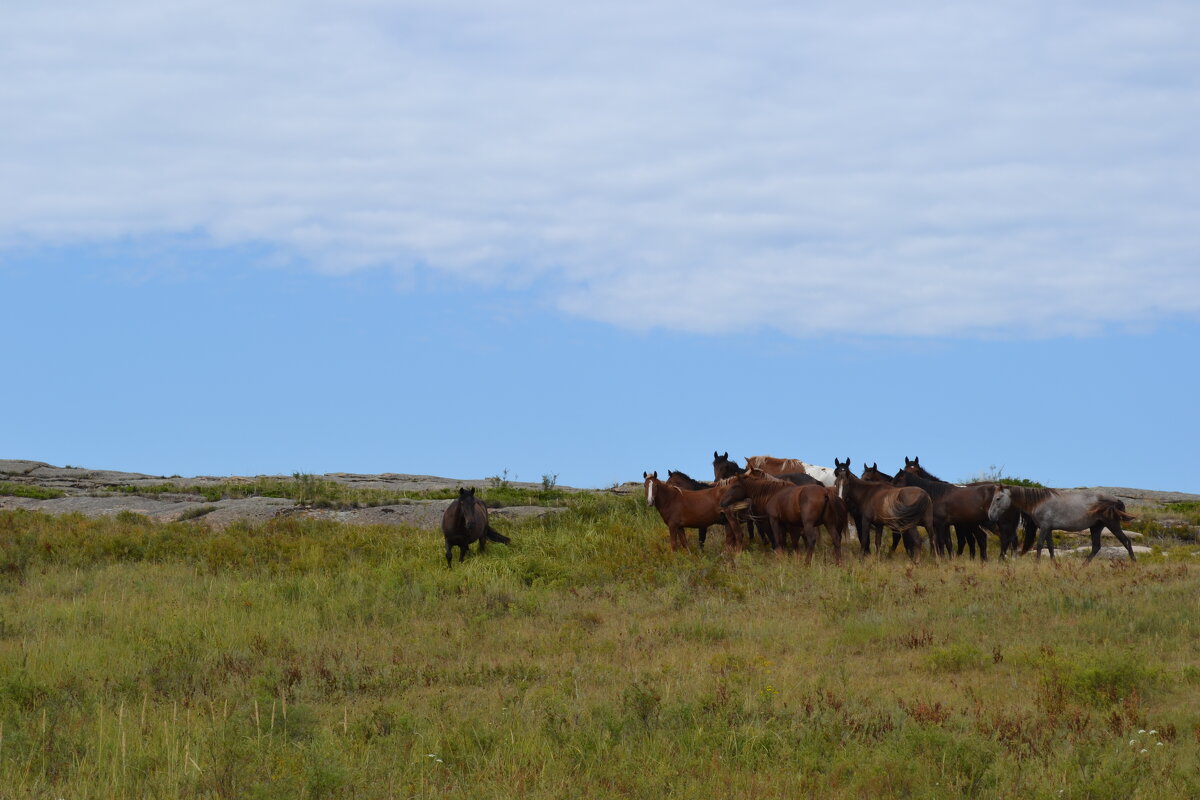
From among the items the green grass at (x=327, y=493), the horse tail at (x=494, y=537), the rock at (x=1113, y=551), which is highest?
the green grass at (x=327, y=493)

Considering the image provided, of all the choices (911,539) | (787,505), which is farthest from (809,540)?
(911,539)

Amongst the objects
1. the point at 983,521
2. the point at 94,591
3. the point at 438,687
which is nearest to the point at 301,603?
the point at 94,591

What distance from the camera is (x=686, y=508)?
19969 mm

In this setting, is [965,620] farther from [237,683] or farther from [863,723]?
[237,683]

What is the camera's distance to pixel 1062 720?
32.4 ft

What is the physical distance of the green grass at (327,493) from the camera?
2786 centimetres

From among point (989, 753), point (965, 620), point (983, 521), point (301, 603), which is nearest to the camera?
point (989, 753)

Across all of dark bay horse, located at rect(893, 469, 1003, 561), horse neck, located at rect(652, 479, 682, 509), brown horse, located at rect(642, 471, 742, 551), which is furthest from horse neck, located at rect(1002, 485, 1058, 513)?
horse neck, located at rect(652, 479, 682, 509)

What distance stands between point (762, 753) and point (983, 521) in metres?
12.2

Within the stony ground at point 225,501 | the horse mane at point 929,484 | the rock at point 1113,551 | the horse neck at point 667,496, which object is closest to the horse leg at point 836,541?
the horse mane at point 929,484

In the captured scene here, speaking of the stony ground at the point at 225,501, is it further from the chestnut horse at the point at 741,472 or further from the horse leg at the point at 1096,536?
the chestnut horse at the point at 741,472

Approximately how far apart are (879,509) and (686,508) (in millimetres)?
3507

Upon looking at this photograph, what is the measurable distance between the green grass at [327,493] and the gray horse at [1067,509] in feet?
39.6

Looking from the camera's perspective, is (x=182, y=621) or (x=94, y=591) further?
(x=94, y=591)
